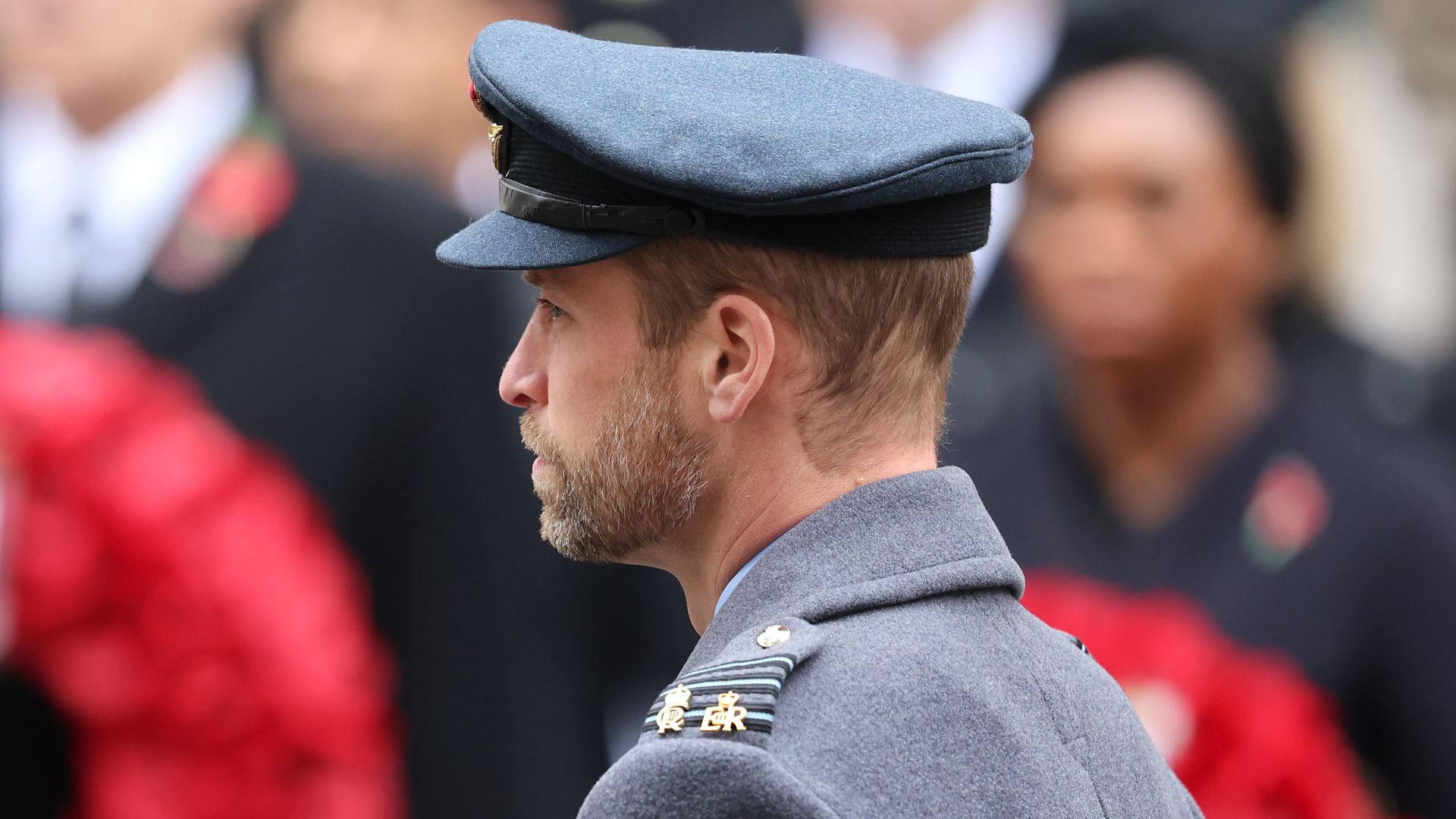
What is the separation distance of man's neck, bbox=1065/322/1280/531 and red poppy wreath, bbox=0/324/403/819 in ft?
6.34

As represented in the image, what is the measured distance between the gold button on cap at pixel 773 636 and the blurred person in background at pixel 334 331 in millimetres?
2867

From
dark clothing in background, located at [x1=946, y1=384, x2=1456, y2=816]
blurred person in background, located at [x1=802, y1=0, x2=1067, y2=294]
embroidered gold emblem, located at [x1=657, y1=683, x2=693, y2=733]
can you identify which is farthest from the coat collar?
blurred person in background, located at [x1=802, y1=0, x2=1067, y2=294]

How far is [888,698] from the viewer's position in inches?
75.9

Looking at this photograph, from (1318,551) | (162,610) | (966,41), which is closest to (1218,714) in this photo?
(1318,551)

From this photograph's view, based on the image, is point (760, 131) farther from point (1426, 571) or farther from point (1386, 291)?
point (1386, 291)

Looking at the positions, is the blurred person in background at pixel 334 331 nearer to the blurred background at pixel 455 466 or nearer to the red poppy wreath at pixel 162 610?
the blurred background at pixel 455 466

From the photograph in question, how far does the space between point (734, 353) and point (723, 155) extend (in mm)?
221

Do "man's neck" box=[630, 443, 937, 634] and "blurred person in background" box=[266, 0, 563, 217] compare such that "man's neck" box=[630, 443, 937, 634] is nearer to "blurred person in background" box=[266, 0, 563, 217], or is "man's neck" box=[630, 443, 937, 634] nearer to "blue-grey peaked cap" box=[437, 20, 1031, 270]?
"blue-grey peaked cap" box=[437, 20, 1031, 270]

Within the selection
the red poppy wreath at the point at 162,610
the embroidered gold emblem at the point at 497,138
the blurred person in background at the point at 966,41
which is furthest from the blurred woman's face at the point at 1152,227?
the embroidered gold emblem at the point at 497,138

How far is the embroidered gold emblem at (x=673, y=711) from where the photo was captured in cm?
193

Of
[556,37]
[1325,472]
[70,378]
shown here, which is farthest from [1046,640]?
[1325,472]

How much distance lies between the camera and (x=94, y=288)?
4.74m

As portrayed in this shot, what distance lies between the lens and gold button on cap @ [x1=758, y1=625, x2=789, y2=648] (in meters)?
1.98

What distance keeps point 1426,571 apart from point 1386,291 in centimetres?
411
